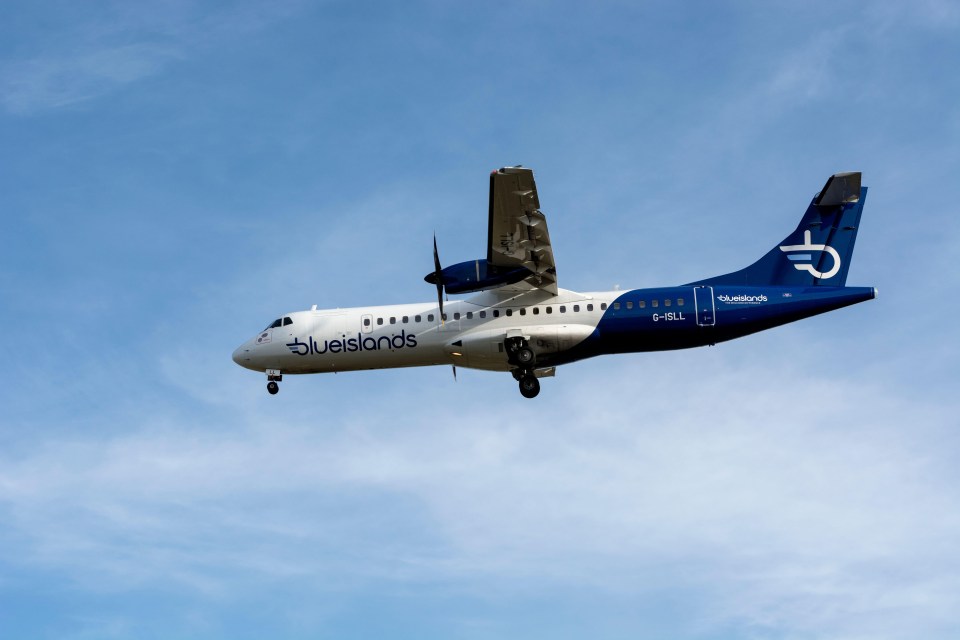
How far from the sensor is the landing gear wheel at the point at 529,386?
34844mm

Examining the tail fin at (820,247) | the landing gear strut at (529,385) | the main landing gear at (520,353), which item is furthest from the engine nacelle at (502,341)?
the tail fin at (820,247)

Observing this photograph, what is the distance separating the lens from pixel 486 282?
33.1 m

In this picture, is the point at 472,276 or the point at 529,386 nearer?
the point at 472,276

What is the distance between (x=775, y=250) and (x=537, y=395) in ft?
27.4

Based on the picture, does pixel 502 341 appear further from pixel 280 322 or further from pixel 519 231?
pixel 280 322

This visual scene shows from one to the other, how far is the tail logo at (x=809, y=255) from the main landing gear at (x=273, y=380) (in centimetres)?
1601

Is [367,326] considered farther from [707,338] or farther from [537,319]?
[707,338]

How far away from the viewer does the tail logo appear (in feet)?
113

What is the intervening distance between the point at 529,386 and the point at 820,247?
31.6ft

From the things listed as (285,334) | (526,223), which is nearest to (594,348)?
(526,223)

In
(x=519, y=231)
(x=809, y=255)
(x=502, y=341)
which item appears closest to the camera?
(x=519, y=231)

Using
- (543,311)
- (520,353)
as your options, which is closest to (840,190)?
(543,311)

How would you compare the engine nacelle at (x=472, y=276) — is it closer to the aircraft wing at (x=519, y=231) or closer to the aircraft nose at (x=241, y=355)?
the aircraft wing at (x=519, y=231)

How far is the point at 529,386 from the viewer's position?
34906 millimetres
